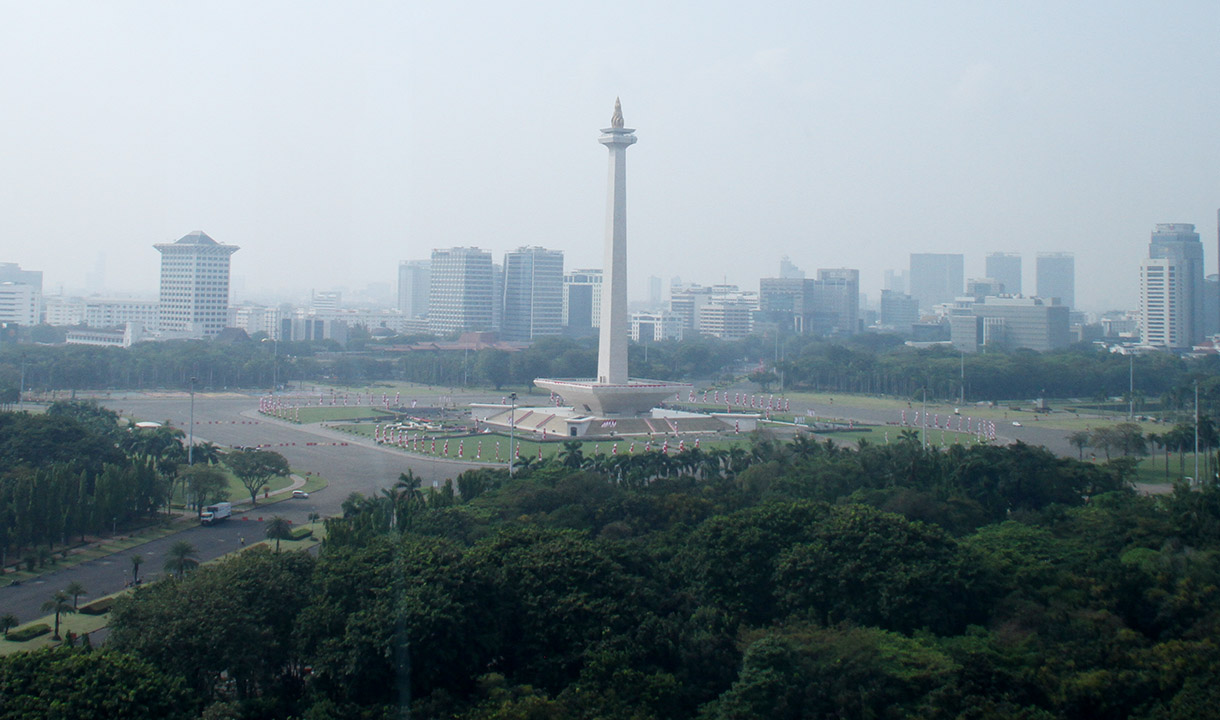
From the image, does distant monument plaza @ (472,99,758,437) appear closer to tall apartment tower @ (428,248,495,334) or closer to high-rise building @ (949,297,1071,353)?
A: tall apartment tower @ (428,248,495,334)

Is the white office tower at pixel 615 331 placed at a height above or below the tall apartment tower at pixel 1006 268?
below

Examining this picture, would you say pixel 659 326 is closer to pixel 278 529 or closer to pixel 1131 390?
pixel 1131 390

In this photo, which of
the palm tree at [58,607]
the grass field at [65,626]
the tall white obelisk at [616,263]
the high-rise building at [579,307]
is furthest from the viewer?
the high-rise building at [579,307]

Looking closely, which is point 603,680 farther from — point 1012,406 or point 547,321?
point 547,321

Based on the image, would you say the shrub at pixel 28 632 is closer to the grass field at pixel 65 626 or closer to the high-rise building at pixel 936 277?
the grass field at pixel 65 626

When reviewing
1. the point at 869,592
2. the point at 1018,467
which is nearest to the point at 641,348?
the point at 1018,467

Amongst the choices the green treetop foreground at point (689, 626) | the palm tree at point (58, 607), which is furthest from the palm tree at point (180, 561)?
the green treetop foreground at point (689, 626)

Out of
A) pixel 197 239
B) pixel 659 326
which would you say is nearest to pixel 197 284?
pixel 197 239

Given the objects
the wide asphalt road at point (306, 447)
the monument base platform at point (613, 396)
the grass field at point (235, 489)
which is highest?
the monument base platform at point (613, 396)
